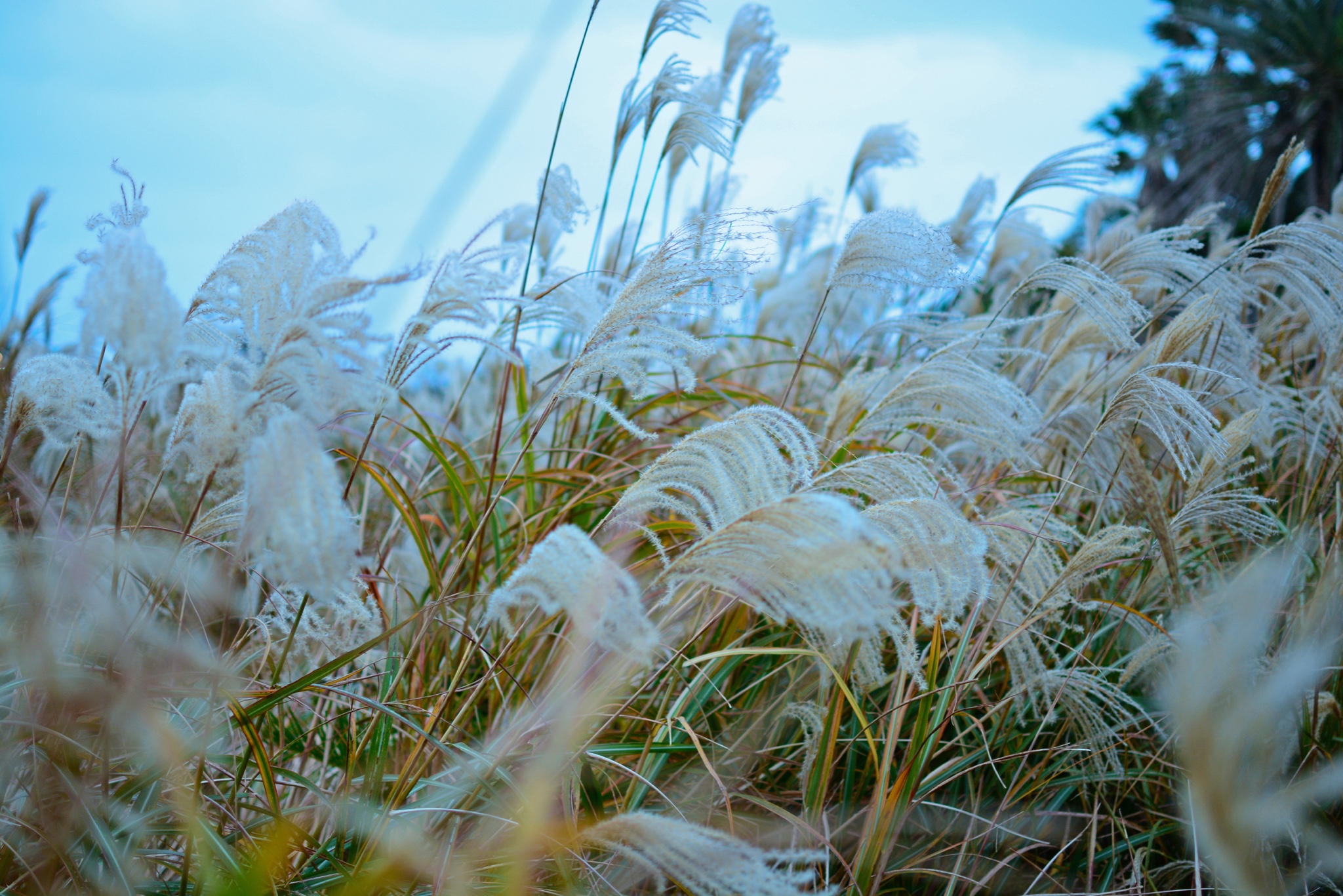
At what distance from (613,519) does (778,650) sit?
0.44 m

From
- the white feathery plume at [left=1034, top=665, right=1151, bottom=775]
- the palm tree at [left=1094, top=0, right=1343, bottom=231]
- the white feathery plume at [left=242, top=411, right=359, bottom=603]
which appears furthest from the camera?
the palm tree at [left=1094, top=0, right=1343, bottom=231]

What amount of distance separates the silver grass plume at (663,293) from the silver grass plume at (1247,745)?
827 millimetres

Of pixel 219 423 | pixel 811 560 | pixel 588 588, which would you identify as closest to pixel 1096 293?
pixel 811 560

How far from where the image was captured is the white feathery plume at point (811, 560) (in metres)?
0.90

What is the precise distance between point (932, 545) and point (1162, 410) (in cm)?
75

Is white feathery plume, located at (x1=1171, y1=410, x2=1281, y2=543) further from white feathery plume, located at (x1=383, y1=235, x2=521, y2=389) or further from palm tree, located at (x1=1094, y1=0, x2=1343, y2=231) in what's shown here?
palm tree, located at (x1=1094, y1=0, x2=1343, y2=231)

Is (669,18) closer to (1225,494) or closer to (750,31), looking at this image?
(750,31)

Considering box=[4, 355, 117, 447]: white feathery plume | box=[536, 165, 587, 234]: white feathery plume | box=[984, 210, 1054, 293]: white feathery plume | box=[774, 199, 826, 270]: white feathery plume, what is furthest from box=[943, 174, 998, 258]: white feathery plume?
box=[4, 355, 117, 447]: white feathery plume

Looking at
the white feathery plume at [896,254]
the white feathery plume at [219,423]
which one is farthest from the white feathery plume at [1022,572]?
the white feathery plume at [219,423]

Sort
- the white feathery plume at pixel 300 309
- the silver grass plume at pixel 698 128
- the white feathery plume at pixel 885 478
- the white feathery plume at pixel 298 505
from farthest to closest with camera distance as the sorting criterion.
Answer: the silver grass plume at pixel 698 128, the white feathery plume at pixel 885 478, the white feathery plume at pixel 300 309, the white feathery plume at pixel 298 505

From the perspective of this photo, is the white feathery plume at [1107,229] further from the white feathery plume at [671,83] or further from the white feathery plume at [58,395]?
the white feathery plume at [58,395]

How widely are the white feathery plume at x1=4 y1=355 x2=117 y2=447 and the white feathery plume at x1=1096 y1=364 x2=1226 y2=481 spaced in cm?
186

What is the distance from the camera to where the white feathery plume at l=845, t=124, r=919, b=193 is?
10.0ft

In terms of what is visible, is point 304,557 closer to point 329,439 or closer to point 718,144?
point 329,439
